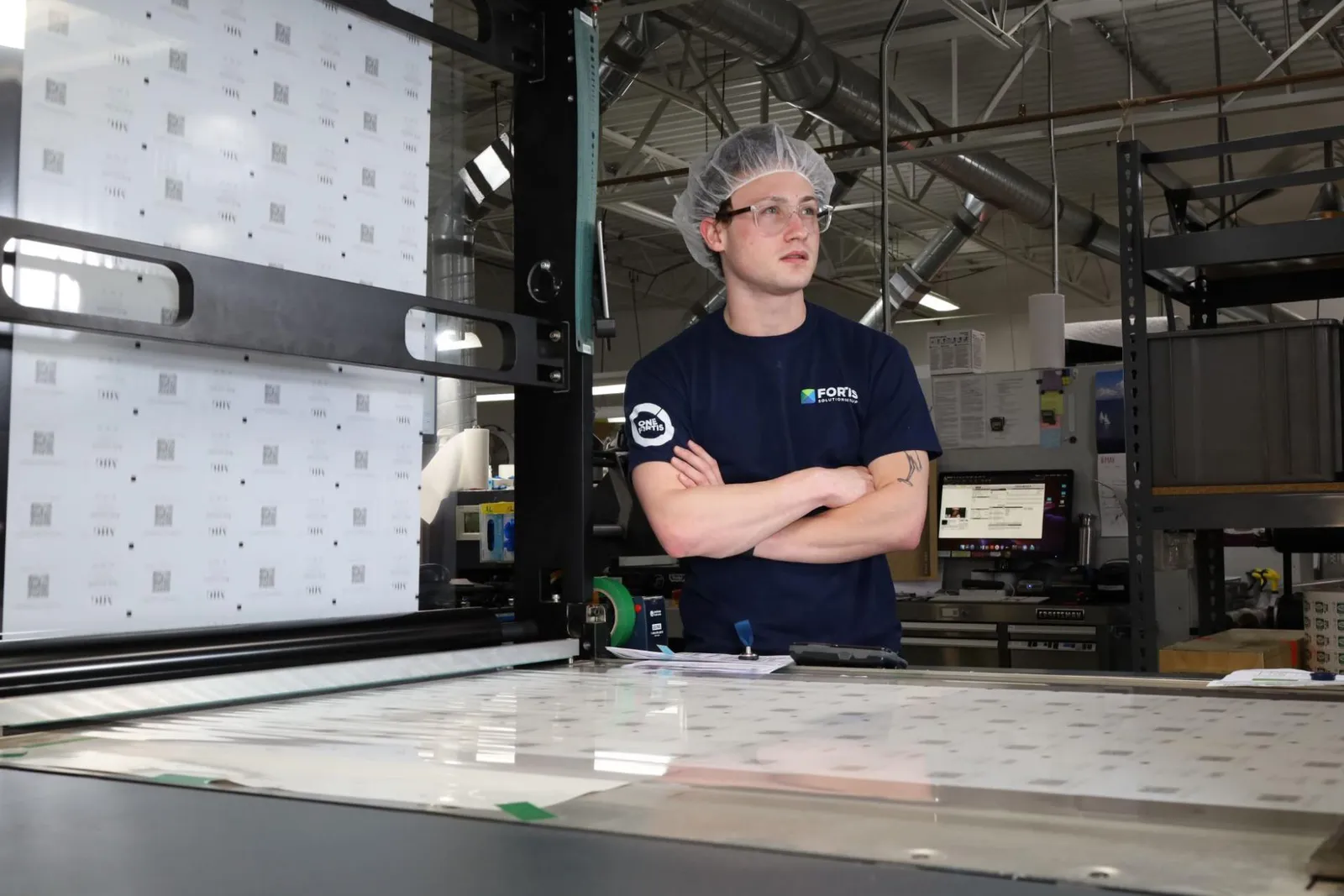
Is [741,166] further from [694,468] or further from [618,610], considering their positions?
[618,610]

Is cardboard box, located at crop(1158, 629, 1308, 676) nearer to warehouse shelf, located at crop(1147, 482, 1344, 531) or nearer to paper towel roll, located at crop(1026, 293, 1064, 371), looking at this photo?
A: warehouse shelf, located at crop(1147, 482, 1344, 531)

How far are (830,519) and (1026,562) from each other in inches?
134

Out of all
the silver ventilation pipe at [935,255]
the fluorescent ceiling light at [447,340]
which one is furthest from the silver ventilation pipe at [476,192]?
the silver ventilation pipe at [935,255]

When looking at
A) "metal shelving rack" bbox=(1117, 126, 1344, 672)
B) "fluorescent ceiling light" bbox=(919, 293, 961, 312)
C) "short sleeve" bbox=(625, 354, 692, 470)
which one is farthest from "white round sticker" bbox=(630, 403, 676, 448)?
"fluorescent ceiling light" bbox=(919, 293, 961, 312)

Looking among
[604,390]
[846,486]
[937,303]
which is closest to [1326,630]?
[846,486]

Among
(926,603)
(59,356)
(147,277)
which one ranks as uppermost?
(147,277)

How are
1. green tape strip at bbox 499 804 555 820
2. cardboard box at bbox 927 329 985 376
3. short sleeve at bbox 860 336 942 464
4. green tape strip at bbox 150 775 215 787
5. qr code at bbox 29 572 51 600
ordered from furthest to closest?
1. cardboard box at bbox 927 329 985 376
2. short sleeve at bbox 860 336 942 464
3. qr code at bbox 29 572 51 600
4. green tape strip at bbox 150 775 215 787
5. green tape strip at bbox 499 804 555 820

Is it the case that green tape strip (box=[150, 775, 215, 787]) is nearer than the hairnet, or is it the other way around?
green tape strip (box=[150, 775, 215, 787])

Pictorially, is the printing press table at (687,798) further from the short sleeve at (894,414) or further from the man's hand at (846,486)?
the short sleeve at (894,414)

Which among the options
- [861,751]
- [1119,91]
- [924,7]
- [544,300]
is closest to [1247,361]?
[544,300]

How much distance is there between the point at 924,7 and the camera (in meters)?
6.77

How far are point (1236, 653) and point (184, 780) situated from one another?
298 centimetres

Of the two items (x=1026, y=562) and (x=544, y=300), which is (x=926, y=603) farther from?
(x=544, y=300)

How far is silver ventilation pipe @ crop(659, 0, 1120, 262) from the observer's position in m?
5.62
